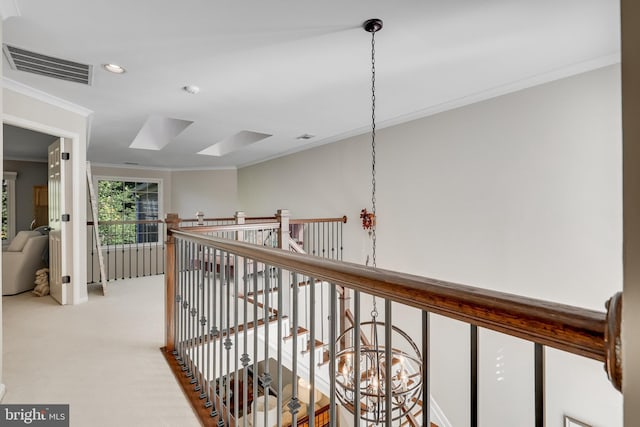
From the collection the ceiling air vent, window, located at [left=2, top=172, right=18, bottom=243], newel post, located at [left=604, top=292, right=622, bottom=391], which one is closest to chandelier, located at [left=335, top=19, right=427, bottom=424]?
newel post, located at [left=604, top=292, right=622, bottom=391]

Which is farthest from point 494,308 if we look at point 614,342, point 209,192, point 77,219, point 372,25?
point 209,192

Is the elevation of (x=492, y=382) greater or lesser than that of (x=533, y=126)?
lesser

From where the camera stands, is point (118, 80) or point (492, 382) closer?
point (118, 80)

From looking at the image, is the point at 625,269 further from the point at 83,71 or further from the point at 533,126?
the point at 83,71

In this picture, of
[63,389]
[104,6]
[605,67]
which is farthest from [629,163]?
[605,67]

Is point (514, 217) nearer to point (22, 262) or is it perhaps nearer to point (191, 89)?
point (191, 89)

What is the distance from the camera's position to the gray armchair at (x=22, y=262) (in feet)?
13.4

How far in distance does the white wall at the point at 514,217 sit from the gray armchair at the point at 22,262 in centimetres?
469

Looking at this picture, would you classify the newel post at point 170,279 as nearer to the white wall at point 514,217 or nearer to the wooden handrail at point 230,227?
the wooden handrail at point 230,227

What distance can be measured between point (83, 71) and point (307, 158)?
363 cm

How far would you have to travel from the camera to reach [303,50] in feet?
7.91

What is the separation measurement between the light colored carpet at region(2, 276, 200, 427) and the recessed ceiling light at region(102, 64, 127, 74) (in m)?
2.29

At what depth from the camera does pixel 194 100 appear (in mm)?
3428

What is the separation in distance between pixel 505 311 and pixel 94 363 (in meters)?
2.83
